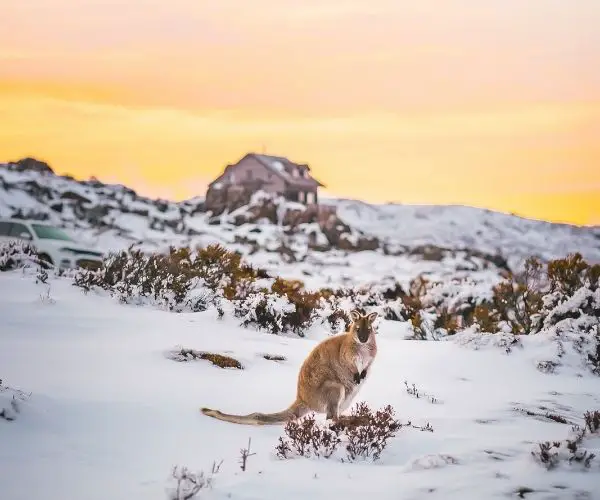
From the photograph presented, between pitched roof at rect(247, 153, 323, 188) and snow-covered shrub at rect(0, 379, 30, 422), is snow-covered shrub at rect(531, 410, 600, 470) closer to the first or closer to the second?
snow-covered shrub at rect(0, 379, 30, 422)

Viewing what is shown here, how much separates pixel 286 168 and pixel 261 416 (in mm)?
65936

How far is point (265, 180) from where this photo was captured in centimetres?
7019

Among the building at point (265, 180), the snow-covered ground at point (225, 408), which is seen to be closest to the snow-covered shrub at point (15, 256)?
the snow-covered ground at point (225, 408)

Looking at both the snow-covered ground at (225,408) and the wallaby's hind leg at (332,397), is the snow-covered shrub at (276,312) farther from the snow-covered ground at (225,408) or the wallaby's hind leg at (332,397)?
the wallaby's hind leg at (332,397)

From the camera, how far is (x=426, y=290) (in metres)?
20.4

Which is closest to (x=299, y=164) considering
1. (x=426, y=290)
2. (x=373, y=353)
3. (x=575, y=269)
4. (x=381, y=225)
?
(x=381, y=225)

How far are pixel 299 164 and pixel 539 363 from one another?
6261 centimetres

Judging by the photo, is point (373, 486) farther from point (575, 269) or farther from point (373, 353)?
point (575, 269)

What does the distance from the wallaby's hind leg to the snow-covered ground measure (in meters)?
0.55

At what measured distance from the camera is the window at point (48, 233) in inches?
808

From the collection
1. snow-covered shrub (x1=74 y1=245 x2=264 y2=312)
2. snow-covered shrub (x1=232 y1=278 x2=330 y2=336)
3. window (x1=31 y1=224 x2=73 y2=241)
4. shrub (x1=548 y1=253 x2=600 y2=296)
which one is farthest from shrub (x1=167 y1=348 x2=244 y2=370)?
window (x1=31 y1=224 x2=73 y2=241)

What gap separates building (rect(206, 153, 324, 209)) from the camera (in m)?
69.0

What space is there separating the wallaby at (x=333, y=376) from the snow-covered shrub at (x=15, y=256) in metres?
10.9

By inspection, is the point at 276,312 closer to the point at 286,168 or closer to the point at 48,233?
the point at 48,233
